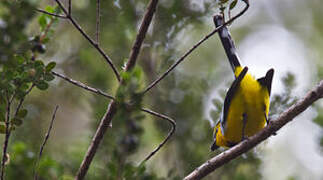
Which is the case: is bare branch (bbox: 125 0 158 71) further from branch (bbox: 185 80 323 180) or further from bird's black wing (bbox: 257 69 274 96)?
bird's black wing (bbox: 257 69 274 96)

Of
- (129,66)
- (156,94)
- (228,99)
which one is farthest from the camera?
(156,94)

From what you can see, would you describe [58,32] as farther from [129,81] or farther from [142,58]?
[129,81]

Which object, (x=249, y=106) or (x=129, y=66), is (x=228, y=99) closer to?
(x=249, y=106)

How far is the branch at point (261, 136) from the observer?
1.82m

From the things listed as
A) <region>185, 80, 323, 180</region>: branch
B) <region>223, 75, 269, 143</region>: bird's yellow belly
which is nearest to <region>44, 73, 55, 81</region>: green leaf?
<region>185, 80, 323, 180</region>: branch

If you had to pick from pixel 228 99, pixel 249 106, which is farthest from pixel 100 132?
pixel 249 106

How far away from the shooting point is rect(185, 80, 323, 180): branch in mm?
1817

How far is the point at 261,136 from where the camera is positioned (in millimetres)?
1941

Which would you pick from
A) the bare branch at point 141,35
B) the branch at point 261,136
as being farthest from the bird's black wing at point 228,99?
the bare branch at point 141,35

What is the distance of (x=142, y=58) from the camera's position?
4.29m

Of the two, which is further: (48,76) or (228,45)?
(228,45)

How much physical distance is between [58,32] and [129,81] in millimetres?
4283

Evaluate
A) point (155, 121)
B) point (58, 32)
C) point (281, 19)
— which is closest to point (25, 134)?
point (155, 121)

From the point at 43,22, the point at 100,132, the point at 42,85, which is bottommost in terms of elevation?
the point at 100,132
